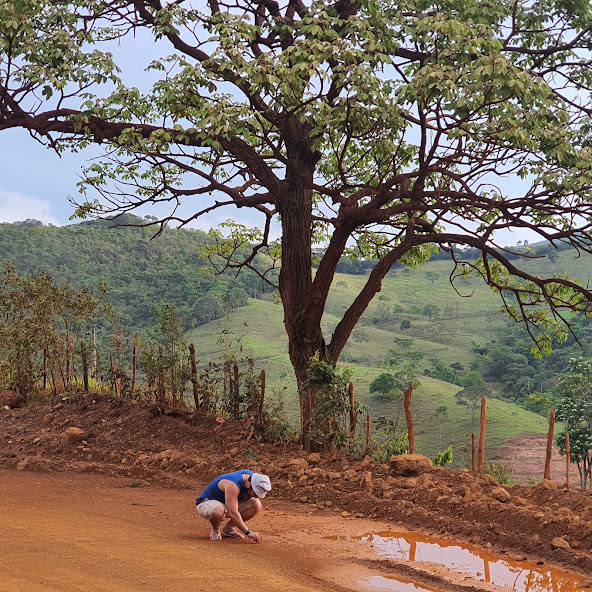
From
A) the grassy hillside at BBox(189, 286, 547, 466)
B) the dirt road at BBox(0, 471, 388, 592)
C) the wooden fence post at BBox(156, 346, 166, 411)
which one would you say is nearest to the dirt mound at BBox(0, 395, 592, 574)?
the wooden fence post at BBox(156, 346, 166, 411)

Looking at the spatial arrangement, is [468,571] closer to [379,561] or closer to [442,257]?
[379,561]

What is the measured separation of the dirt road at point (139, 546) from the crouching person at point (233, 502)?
15 centimetres

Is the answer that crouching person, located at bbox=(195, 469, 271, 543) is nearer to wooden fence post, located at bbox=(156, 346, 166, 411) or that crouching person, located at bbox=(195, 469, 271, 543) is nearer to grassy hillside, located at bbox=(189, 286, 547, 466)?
wooden fence post, located at bbox=(156, 346, 166, 411)

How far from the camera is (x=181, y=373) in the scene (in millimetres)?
11312

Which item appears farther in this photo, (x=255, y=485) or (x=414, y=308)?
(x=414, y=308)

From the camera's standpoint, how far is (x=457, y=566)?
249 inches

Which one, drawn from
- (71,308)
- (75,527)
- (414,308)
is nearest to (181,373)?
(71,308)

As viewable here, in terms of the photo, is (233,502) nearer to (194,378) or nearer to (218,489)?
(218,489)

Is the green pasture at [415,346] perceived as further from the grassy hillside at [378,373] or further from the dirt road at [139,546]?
the dirt road at [139,546]

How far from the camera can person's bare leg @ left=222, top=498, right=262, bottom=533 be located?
666 centimetres

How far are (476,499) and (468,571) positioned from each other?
5.44 ft

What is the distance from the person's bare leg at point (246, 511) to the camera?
6656 mm

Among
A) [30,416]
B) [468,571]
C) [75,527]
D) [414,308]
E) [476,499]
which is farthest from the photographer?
[414,308]

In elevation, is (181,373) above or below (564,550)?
above
